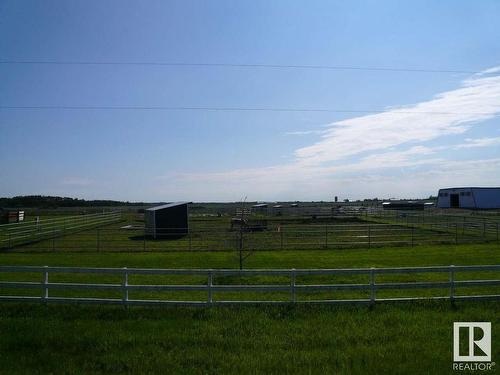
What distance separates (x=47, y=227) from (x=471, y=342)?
1480 inches

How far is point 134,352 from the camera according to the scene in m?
7.44

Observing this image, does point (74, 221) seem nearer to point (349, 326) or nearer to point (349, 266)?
point (349, 266)

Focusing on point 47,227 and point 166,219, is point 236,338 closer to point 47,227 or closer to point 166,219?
point 166,219

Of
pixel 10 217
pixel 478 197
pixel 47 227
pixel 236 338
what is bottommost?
pixel 236 338

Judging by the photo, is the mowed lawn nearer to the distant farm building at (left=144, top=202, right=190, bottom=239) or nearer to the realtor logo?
the realtor logo

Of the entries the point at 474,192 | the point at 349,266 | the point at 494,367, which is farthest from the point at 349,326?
the point at 474,192

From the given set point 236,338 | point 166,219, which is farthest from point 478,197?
point 236,338

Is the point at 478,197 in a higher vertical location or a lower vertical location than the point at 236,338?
higher

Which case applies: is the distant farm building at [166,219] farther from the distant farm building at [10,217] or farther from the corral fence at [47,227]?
the distant farm building at [10,217]

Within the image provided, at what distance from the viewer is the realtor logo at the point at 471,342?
7.15 m

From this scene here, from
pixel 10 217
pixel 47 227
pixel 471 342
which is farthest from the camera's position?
pixel 10 217

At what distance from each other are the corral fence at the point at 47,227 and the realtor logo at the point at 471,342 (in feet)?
86.6

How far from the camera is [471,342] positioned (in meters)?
7.77

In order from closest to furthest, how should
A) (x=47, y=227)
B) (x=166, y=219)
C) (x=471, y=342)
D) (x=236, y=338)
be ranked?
(x=471, y=342) < (x=236, y=338) < (x=166, y=219) < (x=47, y=227)
